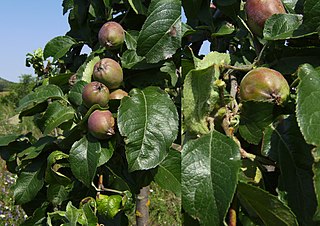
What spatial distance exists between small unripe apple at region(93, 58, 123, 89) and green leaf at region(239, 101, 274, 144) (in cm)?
Result: 39

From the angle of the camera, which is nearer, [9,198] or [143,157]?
[143,157]

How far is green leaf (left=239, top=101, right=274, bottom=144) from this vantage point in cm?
65

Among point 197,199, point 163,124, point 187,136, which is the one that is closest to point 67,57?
point 163,124

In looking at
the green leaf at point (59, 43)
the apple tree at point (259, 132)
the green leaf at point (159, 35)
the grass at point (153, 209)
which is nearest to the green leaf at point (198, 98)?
the apple tree at point (259, 132)

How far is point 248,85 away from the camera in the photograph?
2.15 feet

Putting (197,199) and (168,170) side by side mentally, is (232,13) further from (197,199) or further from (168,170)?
(197,199)

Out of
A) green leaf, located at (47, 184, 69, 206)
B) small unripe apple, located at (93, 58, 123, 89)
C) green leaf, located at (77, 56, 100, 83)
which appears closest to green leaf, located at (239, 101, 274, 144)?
small unripe apple, located at (93, 58, 123, 89)

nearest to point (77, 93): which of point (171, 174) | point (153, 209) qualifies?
point (171, 174)

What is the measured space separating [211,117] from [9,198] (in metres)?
3.59

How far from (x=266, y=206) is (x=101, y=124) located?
41 centimetres

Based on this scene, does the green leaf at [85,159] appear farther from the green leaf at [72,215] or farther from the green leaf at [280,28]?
the green leaf at [280,28]

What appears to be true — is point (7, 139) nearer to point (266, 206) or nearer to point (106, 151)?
point (106, 151)

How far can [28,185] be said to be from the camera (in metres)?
1.17

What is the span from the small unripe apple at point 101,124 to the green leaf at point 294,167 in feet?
1.22
